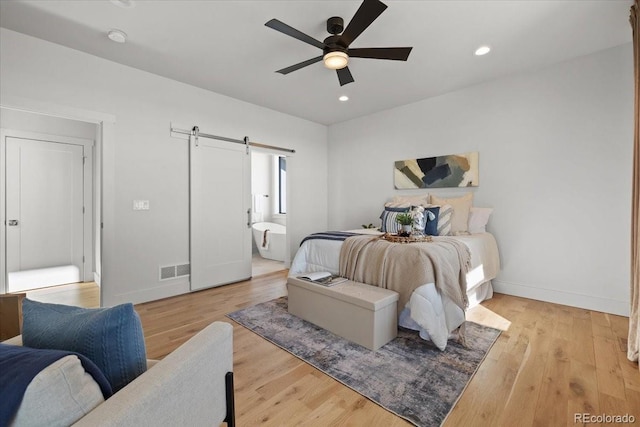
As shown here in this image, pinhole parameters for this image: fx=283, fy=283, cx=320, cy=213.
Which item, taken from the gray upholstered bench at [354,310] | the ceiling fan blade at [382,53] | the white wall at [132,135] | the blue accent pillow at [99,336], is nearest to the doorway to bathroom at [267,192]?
the white wall at [132,135]

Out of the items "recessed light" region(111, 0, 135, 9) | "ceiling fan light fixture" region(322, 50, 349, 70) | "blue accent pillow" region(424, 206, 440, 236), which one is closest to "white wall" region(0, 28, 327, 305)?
"recessed light" region(111, 0, 135, 9)

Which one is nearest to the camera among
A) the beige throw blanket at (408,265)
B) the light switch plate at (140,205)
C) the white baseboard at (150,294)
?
the beige throw blanket at (408,265)

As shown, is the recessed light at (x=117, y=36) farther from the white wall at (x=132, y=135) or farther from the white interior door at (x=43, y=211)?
the white interior door at (x=43, y=211)

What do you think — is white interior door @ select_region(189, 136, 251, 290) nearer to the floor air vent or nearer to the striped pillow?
the floor air vent

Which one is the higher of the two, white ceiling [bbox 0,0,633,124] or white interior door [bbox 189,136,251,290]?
white ceiling [bbox 0,0,633,124]

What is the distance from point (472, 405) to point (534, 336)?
1251 millimetres

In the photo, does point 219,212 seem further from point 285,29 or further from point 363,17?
point 363,17

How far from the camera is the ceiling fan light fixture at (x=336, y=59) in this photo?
94.2 inches

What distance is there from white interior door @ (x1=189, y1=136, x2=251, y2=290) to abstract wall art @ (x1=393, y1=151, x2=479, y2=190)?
95.5 inches

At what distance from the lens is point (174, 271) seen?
359cm

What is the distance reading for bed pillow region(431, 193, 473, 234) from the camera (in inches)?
138

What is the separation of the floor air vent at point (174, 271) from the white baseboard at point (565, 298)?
12.9 ft

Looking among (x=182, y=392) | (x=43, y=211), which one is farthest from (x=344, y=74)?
(x=43, y=211)

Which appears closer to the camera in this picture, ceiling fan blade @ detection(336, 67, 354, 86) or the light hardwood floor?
the light hardwood floor
